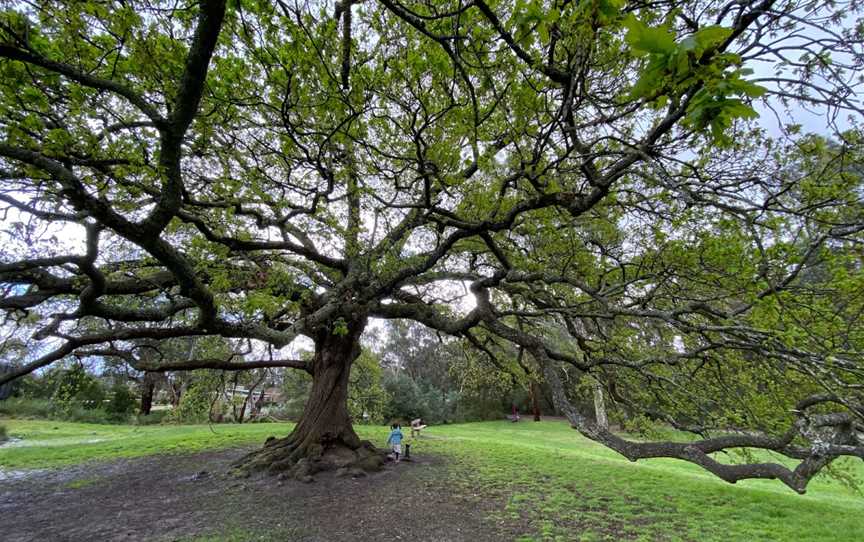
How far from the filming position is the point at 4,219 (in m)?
4.64

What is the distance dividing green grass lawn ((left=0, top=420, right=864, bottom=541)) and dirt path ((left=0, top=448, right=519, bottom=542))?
93 cm

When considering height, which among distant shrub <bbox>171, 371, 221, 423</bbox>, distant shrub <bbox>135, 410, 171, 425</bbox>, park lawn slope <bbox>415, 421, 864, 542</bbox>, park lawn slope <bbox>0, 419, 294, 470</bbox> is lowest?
park lawn slope <bbox>415, 421, 864, 542</bbox>

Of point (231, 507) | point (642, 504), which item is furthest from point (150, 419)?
point (642, 504)

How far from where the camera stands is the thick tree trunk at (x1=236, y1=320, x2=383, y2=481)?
30.2 feet

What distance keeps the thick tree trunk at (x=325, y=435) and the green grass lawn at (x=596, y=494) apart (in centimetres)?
265

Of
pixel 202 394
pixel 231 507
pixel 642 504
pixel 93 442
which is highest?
pixel 202 394

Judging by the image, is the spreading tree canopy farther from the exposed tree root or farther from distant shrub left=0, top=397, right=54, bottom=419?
distant shrub left=0, top=397, right=54, bottom=419

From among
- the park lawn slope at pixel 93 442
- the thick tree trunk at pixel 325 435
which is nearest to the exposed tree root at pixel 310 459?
→ the thick tree trunk at pixel 325 435

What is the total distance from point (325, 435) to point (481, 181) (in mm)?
7260

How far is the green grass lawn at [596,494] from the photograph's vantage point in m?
6.37

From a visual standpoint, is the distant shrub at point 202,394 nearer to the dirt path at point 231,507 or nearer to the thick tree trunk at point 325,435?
the dirt path at point 231,507

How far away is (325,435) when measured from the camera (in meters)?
9.77

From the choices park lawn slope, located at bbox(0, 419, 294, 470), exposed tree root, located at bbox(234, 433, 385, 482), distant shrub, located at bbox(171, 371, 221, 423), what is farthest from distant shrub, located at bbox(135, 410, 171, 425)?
exposed tree root, located at bbox(234, 433, 385, 482)

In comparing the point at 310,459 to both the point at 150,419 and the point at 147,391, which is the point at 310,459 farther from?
the point at 147,391
